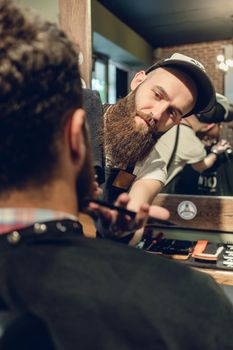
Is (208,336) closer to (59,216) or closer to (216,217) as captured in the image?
(59,216)

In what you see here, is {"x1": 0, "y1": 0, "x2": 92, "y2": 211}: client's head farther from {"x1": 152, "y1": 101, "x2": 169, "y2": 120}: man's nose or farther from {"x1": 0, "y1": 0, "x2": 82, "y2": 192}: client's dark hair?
{"x1": 152, "y1": 101, "x2": 169, "y2": 120}: man's nose

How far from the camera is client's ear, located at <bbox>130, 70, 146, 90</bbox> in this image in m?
1.89

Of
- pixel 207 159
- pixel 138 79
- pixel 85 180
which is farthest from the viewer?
pixel 207 159

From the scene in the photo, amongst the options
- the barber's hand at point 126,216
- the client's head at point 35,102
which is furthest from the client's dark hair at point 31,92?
the barber's hand at point 126,216

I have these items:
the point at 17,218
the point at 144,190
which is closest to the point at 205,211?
the point at 144,190

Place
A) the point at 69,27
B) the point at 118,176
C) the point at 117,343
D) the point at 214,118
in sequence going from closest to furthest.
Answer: the point at 117,343
the point at 118,176
the point at 214,118
the point at 69,27

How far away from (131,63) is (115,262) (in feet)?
5.51

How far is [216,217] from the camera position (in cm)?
202

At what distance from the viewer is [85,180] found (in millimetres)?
769

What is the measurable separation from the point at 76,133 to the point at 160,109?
3.70ft

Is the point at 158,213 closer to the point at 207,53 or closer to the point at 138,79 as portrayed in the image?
the point at 138,79

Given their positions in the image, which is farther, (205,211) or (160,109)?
(205,211)

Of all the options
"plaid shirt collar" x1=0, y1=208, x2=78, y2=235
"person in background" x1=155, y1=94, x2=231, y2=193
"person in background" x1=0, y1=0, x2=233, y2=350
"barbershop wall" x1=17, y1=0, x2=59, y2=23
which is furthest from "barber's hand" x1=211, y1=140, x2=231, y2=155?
"plaid shirt collar" x1=0, y1=208, x2=78, y2=235

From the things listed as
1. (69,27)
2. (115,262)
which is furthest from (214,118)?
(115,262)
